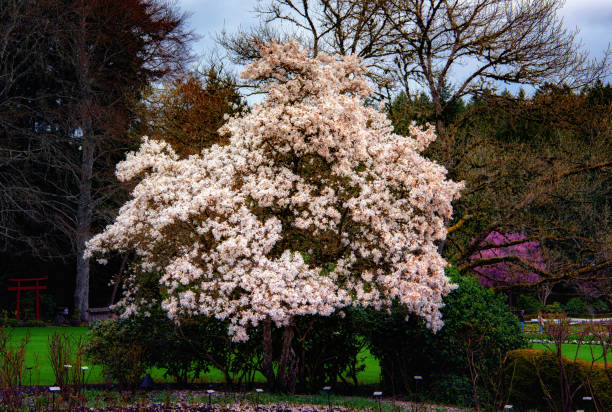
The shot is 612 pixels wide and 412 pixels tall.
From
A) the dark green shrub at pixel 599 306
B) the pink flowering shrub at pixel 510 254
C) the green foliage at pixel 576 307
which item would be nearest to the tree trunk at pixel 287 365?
the pink flowering shrub at pixel 510 254

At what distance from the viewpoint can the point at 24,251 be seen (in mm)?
19688

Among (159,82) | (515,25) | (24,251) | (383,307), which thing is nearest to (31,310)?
(24,251)

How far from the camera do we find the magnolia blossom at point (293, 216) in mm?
7121

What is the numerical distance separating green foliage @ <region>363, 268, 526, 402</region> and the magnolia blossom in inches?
47.3

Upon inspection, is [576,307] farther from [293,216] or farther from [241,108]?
[293,216]

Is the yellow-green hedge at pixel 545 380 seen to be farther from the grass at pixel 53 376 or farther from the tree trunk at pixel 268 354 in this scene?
the tree trunk at pixel 268 354

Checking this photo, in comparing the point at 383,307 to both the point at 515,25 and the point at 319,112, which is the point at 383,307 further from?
the point at 515,25

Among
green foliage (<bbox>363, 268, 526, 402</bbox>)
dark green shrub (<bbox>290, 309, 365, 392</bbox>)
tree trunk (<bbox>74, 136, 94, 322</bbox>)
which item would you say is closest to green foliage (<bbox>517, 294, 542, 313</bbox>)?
green foliage (<bbox>363, 268, 526, 402</bbox>)

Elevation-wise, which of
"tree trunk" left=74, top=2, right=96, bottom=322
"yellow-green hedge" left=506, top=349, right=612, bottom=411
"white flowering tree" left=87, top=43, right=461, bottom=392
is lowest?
"yellow-green hedge" left=506, top=349, right=612, bottom=411

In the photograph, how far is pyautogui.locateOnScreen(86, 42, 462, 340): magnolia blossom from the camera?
7.12 m

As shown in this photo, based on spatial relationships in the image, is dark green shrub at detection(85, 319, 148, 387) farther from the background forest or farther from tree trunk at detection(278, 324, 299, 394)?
the background forest

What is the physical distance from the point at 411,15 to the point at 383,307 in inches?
424

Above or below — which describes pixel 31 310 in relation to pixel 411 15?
below

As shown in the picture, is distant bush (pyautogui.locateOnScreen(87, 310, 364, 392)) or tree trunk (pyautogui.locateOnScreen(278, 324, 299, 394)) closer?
tree trunk (pyautogui.locateOnScreen(278, 324, 299, 394))
